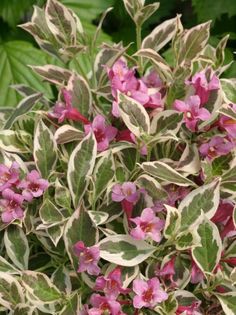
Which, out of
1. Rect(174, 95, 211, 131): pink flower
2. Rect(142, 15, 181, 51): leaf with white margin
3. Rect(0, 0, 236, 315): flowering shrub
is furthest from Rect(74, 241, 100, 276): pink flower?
Rect(142, 15, 181, 51): leaf with white margin

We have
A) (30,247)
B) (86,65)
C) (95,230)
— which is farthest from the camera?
(86,65)

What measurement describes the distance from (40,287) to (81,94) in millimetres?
308

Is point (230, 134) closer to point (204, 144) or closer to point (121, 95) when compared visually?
point (204, 144)

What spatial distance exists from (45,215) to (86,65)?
847 mm

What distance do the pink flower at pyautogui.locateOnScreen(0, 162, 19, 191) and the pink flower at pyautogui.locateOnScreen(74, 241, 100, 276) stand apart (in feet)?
0.48

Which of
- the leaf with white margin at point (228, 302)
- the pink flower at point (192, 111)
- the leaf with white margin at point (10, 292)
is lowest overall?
the leaf with white margin at point (228, 302)

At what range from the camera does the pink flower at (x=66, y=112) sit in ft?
3.21

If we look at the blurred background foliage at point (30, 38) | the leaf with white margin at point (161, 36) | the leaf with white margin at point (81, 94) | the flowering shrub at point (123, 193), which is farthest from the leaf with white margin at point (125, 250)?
the blurred background foliage at point (30, 38)

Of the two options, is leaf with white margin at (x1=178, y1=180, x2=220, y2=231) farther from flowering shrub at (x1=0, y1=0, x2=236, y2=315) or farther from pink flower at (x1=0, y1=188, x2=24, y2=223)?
pink flower at (x1=0, y1=188, x2=24, y2=223)

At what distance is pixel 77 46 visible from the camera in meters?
1.00

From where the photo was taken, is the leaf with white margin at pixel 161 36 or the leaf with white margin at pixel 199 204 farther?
the leaf with white margin at pixel 161 36

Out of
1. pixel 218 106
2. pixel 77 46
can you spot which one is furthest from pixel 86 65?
pixel 218 106

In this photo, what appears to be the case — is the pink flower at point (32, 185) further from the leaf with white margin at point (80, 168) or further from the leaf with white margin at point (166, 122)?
the leaf with white margin at point (166, 122)

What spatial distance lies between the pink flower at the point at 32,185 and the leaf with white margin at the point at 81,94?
0.13 metres
